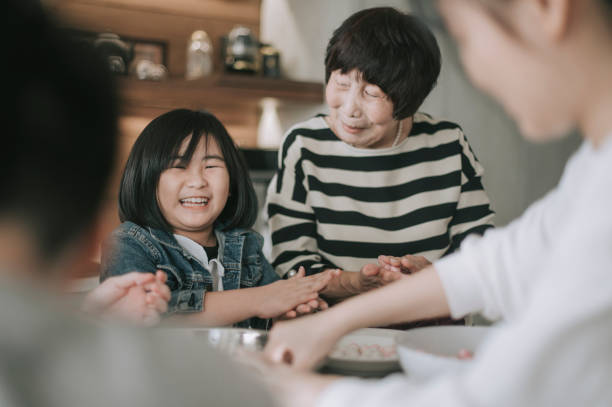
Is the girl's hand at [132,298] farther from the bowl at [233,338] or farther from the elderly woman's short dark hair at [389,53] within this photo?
the elderly woman's short dark hair at [389,53]

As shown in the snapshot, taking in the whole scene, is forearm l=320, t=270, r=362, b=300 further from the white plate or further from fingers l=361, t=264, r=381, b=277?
the white plate

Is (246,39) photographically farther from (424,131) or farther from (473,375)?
(473,375)

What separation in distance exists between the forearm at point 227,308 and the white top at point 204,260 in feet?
0.53

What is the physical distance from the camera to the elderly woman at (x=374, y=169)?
158 centimetres

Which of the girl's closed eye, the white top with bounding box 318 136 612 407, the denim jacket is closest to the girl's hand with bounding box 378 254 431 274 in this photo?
the denim jacket

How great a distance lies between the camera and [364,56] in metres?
1.54

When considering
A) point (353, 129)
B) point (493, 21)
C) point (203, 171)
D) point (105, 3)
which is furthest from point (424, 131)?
point (105, 3)

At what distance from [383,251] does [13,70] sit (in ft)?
4.38

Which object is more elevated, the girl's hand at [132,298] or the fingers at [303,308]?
the girl's hand at [132,298]

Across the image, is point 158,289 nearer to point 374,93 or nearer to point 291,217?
point 291,217

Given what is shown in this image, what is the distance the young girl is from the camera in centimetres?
132

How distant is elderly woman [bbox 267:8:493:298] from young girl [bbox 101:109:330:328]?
6.7 inches

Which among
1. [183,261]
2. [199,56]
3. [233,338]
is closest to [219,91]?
[199,56]

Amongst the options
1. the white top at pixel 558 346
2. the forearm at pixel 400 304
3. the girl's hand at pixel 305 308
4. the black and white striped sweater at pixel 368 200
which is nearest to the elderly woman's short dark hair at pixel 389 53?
the black and white striped sweater at pixel 368 200
